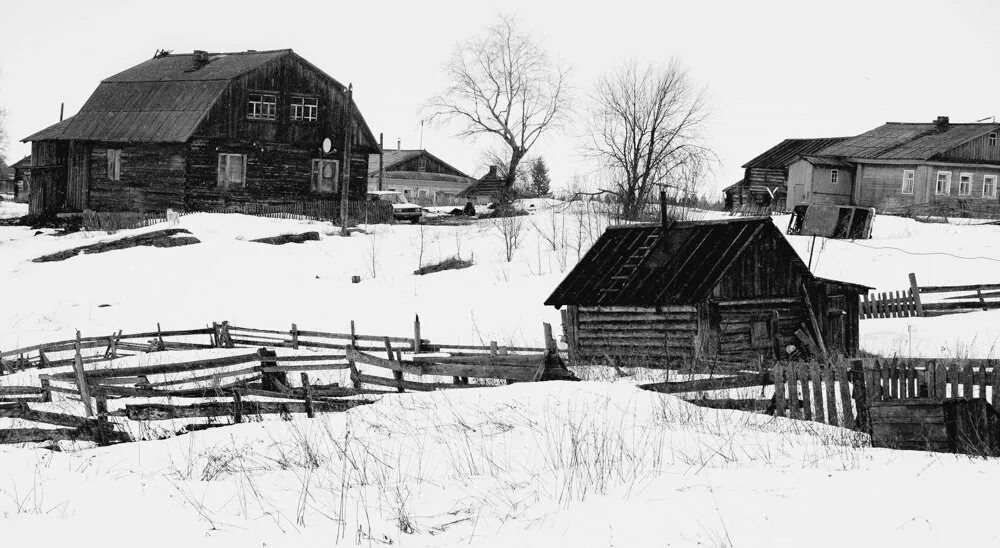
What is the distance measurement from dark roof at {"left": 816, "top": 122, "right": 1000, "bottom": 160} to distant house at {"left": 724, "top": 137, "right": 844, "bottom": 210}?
10.4 feet

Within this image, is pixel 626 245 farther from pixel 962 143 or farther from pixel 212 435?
pixel 962 143

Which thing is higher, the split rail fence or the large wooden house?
the large wooden house

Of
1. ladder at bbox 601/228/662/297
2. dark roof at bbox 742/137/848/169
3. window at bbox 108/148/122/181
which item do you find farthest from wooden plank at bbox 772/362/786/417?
dark roof at bbox 742/137/848/169

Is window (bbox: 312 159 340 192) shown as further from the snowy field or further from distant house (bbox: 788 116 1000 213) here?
the snowy field

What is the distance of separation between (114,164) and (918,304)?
35.2 meters

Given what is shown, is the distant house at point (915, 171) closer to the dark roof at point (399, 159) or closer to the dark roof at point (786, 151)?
the dark roof at point (786, 151)

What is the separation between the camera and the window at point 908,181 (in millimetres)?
52156

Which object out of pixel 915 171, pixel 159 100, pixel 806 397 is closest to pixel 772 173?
pixel 915 171

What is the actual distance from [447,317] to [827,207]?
1901 centimetres

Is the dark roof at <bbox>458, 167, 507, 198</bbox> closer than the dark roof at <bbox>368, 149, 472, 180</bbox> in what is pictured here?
Yes

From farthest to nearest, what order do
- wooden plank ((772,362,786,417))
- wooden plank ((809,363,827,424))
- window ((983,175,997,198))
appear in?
1. window ((983,175,997,198))
2. wooden plank ((772,362,786,417))
3. wooden plank ((809,363,827,424))

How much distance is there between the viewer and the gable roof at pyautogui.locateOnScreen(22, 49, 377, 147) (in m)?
45.1

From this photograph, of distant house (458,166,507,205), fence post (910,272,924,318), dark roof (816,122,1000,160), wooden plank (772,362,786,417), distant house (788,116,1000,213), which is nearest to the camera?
wooden plank (772,362,786,417)

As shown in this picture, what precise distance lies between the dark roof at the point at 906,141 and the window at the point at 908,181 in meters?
0.79
